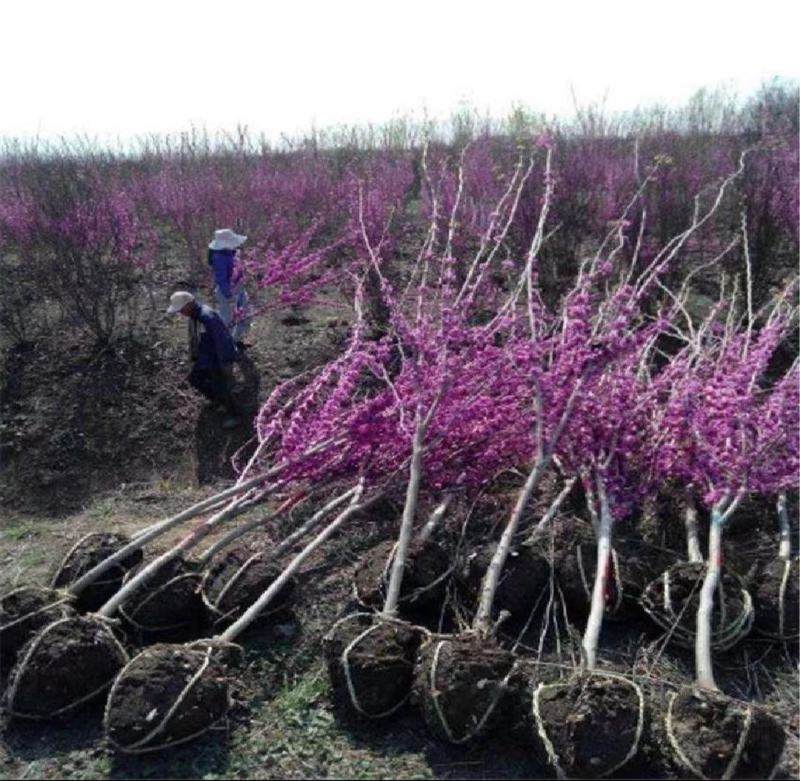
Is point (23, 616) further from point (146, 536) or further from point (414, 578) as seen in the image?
point (414, 578)

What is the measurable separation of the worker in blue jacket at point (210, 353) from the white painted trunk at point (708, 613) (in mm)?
3520

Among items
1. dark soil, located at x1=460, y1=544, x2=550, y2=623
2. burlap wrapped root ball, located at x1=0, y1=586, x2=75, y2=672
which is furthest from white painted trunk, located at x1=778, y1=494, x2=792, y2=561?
burlap wrapped root ball, located at x1=0, y1=586, x2=75, y2=672

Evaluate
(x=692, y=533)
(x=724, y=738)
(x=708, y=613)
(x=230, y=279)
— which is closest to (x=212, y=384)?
(x=230, y=279)

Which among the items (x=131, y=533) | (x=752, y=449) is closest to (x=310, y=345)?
(x=131, y=533)

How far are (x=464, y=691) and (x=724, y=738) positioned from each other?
0.74 meters

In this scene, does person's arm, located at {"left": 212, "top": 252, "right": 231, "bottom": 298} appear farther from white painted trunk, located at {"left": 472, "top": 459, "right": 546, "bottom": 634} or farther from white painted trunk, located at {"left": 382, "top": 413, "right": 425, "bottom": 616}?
white painted trunk, located at {"left": 472, "top": 459, "right": 546, "bottom": 634}

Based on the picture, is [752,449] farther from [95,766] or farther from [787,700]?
[95,766]

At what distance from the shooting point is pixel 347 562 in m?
3.79

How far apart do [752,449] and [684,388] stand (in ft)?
1.34

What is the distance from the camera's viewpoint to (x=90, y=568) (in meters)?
3.39

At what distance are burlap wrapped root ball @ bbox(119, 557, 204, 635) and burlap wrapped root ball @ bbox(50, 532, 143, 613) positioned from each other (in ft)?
0.27

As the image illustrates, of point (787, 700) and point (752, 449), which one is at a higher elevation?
point (752, 449)

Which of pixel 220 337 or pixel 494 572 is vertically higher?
pixel 220 337

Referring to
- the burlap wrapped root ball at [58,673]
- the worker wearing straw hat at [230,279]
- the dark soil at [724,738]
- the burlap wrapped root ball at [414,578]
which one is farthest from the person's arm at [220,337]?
the dark soil at [724,738]
